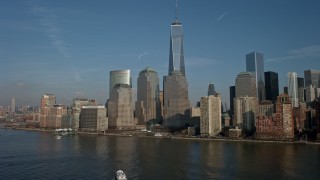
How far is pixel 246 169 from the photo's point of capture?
46.2m

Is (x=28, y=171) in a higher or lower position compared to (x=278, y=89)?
lower

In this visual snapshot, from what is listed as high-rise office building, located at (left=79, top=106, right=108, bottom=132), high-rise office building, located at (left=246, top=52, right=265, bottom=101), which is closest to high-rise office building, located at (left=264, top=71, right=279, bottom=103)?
high-rise office building, located at (left=246, top=52, right=265, bottom=101)

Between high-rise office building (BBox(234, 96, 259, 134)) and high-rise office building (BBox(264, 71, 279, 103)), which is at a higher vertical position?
high-rise office building (BBox(264, 71, 279, 103))

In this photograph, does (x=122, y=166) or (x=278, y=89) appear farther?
(x=278, y=89)

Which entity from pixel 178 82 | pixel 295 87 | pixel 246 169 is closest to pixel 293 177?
pixel 246 169

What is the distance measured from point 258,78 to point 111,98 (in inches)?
2981

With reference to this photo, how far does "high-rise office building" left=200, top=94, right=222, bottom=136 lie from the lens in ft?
393

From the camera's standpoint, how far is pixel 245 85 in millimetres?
170375

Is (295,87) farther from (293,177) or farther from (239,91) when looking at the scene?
(293,177)

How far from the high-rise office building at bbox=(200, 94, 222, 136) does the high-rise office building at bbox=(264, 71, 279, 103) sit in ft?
213

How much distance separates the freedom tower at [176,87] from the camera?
Result: 533 feet

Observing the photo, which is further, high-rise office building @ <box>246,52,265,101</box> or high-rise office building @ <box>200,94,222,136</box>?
high-rise office building @ <box>246,52,265,101</box>

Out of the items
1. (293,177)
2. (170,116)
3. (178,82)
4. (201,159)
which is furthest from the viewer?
(178,82)

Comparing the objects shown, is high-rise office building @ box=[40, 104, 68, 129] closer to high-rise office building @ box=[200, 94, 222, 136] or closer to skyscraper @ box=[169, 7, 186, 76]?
skyscraper @ box=[169, 7, 186, 76]
